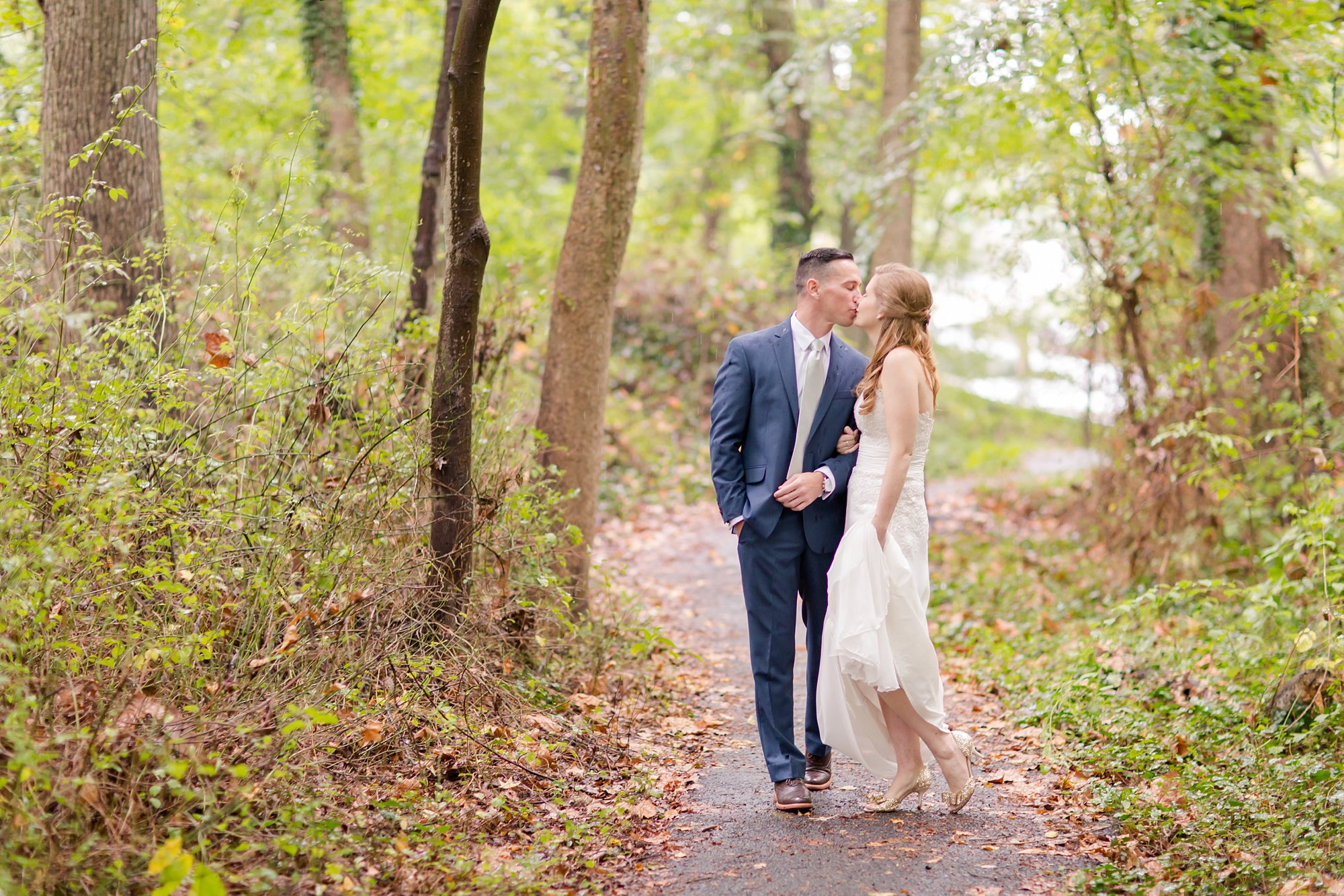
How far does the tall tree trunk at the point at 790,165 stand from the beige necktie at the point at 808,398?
45.3 feet

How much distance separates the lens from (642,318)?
670 inches

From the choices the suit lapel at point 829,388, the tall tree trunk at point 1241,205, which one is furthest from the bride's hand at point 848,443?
the tall tree trunk at point 1241,205

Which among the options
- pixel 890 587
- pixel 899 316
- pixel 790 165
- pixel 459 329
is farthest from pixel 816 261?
pixel 790 165

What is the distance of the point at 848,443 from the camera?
4.47 metres

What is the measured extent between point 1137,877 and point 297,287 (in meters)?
5.61

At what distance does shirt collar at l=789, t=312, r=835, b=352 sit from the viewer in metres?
4.47

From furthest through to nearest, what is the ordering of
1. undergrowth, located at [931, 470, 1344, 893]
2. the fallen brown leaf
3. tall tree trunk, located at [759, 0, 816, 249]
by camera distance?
tall tree trunk, located at [759, 0, 816, 249] → the fallen brown leaf → undergrowth, located at [931, 470, 1344, 893]

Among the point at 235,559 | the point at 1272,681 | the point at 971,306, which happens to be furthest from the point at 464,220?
the point at 971,306

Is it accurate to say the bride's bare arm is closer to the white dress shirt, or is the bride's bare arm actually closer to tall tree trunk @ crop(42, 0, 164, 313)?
the white dress shirt

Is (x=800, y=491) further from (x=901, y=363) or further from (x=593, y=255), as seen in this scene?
(x=593, y=255)

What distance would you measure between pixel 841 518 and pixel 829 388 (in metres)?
0.59

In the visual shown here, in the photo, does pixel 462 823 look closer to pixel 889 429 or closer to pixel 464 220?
pixel 889 429

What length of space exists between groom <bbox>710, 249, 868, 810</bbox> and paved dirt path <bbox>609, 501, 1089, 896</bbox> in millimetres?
272

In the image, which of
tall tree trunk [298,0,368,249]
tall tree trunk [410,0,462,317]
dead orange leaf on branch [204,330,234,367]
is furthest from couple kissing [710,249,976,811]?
tall tree trunk [298,0,368,249]
